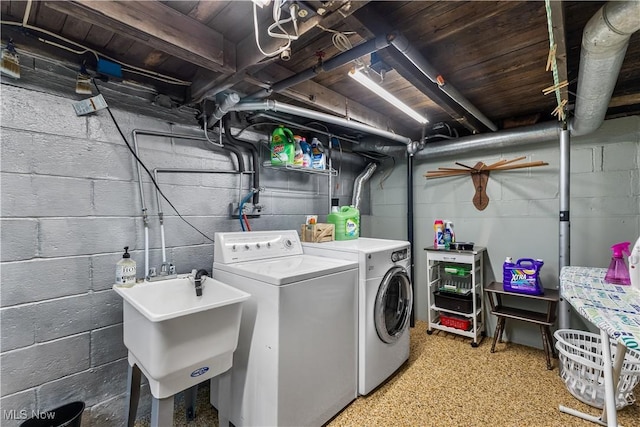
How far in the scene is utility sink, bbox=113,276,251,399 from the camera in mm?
1218

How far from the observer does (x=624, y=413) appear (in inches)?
72.5

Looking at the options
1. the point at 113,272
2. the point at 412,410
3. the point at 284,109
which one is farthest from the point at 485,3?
the point at 113,272

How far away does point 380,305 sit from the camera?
2066 mm

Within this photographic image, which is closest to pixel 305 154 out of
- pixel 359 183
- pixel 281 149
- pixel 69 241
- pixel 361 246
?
pixel 281 149

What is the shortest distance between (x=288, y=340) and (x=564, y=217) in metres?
2.47

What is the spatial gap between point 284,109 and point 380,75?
2.35 ft

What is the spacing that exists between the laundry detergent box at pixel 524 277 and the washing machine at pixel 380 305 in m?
1.00

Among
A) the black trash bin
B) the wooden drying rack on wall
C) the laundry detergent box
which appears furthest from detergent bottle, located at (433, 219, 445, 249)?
the black trash bin

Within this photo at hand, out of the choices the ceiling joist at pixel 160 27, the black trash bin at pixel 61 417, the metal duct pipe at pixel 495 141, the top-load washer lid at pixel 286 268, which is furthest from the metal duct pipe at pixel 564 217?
the black trash bin at pixel 61 417

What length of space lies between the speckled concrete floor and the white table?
20cm

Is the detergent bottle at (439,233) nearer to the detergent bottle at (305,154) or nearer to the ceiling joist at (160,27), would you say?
the detergent bottle at (305,154)

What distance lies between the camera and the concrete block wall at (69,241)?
144cm

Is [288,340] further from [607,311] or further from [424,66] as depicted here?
[424,66]
